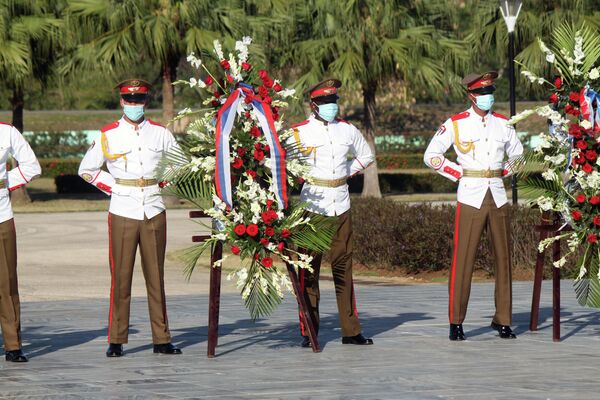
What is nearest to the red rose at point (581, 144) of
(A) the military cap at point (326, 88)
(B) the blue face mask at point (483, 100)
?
(B) the blue face mask at point (483, 100)

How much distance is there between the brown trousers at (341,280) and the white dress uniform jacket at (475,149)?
980 millimetres

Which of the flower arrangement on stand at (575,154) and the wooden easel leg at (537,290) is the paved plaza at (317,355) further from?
the flower arrangement on stand at (575,154)

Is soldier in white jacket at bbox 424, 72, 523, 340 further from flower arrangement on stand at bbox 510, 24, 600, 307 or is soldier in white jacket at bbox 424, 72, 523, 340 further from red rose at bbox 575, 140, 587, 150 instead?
red rose at bbox 575, 140, 587, 150

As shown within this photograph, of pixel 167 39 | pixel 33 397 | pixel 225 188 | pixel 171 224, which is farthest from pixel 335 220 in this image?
pixel 167 39

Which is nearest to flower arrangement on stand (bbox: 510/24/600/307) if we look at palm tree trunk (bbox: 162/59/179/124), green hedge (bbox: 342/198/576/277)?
green hedge (bbox: 342/198/576/277)

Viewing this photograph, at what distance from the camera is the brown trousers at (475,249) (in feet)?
35.9

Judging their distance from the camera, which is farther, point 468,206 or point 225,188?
point 468,206

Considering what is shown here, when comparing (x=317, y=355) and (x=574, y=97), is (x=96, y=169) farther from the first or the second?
(x=574, y=97)

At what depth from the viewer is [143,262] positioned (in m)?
10.2

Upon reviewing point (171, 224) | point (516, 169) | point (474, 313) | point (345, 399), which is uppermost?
point (516, 169)

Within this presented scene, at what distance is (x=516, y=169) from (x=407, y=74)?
2351 centimetres

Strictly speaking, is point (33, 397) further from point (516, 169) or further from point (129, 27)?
point (129, 27)

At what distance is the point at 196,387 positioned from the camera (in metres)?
8.49

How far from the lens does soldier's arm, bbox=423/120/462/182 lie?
35.9 feet
